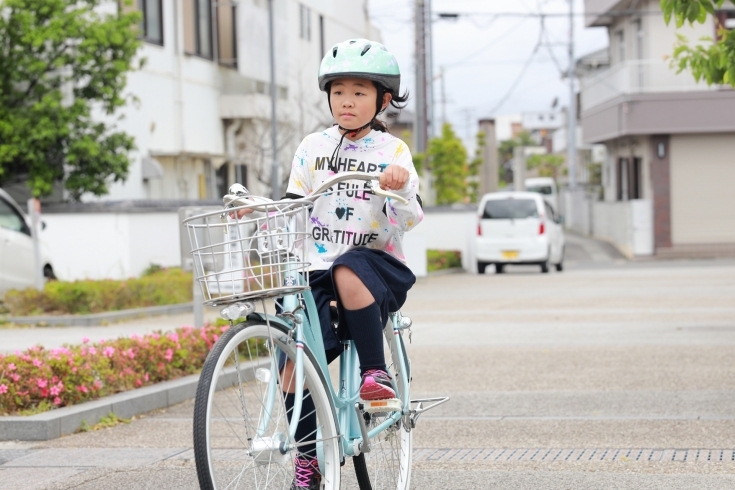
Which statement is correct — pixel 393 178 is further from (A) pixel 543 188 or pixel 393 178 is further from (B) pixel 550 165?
(B) pixel 550 165

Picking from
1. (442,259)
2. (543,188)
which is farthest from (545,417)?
(543,188)

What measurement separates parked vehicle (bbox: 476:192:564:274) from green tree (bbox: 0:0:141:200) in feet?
28.2

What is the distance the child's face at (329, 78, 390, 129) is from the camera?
4180 millimetres

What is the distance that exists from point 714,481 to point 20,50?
668 inches

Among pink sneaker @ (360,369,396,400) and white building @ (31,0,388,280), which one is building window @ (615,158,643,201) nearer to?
white building @ (31,0,388,280)

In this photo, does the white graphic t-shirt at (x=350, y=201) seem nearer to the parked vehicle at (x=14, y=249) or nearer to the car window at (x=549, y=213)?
the parked vehicle at (x=14, y=249)

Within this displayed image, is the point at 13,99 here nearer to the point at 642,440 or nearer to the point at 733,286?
the point at 733,286

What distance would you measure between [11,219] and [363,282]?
43.3ft

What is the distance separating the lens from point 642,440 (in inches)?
242

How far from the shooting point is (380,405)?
411 cm

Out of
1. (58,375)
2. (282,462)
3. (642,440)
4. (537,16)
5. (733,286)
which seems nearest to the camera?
(282,462)

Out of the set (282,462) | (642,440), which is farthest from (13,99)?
(282,462)

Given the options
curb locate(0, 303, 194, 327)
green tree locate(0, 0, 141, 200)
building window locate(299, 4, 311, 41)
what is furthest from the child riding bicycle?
building window locate(299, 4, 311, 41)

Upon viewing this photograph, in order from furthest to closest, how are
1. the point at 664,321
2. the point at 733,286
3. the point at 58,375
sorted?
the point at 733,286 < the point at 664,321 < the point at 58,375
